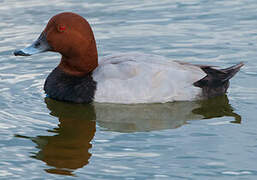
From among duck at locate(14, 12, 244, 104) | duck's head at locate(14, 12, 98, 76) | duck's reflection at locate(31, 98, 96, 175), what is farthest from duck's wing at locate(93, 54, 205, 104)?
duck's reflection at locate(31, 98, 96, 175)

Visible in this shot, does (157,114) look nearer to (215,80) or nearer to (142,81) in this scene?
(142,81)

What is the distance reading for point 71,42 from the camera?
7.81 m

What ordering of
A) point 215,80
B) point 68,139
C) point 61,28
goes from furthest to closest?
point 215,80 < point 61,28 < point 68,139

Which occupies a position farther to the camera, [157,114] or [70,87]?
[70,87]

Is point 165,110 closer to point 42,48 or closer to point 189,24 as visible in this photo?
point 42,48

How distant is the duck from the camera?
7.61 meters

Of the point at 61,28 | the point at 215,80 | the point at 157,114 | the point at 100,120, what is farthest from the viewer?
the point at 215,80

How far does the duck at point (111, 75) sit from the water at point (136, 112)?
0.46 feet

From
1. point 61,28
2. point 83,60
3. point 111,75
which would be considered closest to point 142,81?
point 111,75

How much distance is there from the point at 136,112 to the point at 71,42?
47.8 inches

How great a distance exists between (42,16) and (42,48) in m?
3.47

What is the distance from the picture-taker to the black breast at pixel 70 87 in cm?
771

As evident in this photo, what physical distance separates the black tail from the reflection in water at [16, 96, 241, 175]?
0.11 metres

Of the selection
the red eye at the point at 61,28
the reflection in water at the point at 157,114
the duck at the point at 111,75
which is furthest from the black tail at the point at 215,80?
the red eye at the point at 61,28
